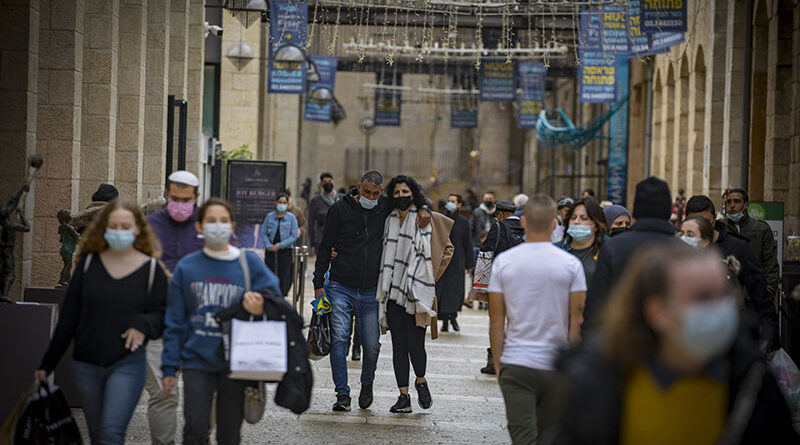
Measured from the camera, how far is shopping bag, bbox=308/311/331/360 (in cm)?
930

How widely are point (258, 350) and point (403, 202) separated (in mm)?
3447

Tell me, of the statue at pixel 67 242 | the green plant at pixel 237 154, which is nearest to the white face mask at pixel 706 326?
the statue at pixel 67 242

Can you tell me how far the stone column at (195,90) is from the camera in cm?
1847

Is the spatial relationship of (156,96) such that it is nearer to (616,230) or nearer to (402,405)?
(402,405)

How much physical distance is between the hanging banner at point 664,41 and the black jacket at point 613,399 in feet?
54.1

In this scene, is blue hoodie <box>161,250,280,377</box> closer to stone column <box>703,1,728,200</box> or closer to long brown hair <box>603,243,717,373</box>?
long brown hair <box>603,243,717,373</box>

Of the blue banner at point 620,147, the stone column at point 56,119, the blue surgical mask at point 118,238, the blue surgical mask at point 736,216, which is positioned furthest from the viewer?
the blue banner at point 620,147

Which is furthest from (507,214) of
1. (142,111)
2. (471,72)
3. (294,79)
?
(471,72)

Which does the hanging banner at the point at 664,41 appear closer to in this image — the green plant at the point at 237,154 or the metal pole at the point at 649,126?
the green plant at the point at 237,154

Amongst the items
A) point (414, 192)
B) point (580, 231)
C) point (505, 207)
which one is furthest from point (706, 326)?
point (505, 207)

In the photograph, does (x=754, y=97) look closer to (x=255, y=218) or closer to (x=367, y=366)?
(x=255, y=218)

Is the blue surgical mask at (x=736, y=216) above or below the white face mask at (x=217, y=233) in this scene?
above

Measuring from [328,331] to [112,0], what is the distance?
566 cm

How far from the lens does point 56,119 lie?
37.8 ft
